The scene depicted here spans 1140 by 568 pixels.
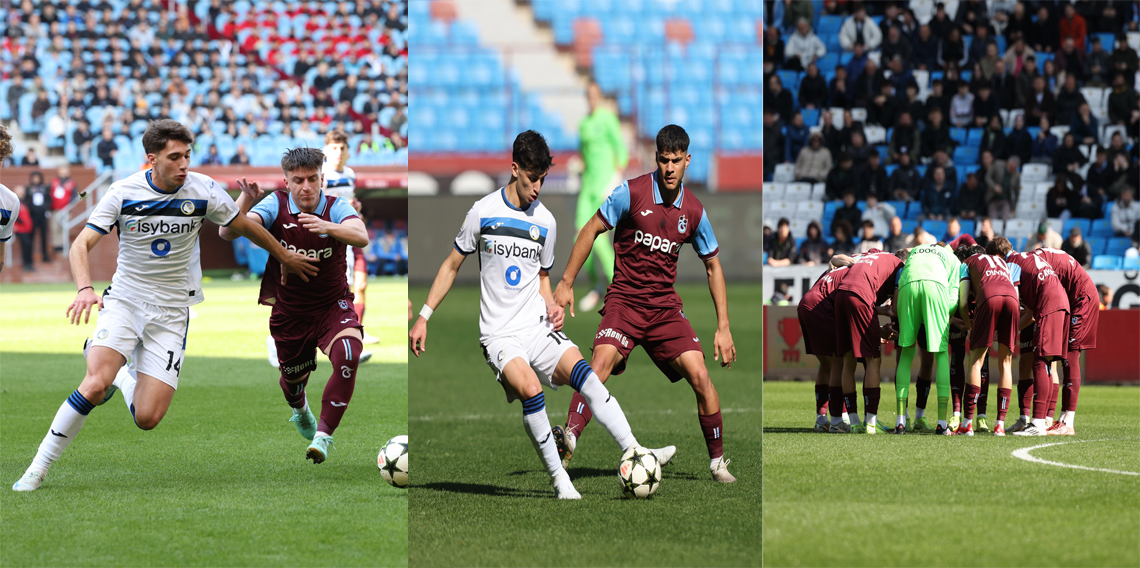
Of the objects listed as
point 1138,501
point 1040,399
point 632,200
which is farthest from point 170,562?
point 1040,399

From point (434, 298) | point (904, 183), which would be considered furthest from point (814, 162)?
point (434, 298)

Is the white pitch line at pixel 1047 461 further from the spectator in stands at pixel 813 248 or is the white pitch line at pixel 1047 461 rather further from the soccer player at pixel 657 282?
the spectator in stands at pixel 813 248

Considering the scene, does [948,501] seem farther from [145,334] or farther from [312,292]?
[145,334]

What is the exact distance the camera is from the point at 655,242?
604cm

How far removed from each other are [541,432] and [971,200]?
1367cm

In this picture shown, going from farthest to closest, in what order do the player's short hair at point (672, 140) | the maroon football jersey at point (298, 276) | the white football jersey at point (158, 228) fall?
the maroon football jersey at point (298, 276) → the player's short hair at point (672, 140) → the white football jersey at point (158, 228)

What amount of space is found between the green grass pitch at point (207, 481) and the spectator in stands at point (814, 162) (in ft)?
29.2

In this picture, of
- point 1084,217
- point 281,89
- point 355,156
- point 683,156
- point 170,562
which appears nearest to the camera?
point 170,562

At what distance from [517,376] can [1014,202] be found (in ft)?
46.5

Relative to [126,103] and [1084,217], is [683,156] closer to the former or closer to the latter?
[1084,217]

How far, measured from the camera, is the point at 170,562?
4184 millimetres

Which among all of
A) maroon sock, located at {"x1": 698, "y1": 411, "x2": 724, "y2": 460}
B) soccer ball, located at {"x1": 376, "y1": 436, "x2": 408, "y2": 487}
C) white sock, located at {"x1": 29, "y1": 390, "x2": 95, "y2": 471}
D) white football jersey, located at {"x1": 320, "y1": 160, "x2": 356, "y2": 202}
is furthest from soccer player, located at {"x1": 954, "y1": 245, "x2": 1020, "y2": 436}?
white sock, located at {"x1": 29, "y1": 390, "x2": 95, "y2": 471}

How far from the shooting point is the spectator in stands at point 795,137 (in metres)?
18.8

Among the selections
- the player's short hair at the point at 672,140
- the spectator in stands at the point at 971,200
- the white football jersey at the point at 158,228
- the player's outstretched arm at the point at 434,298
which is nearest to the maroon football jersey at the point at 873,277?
the player's short hair at the point at 672,140
